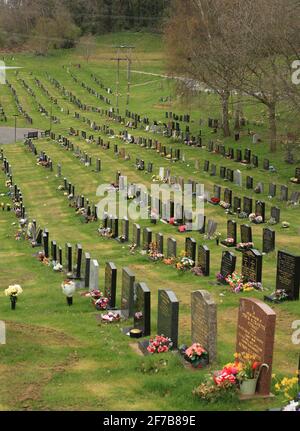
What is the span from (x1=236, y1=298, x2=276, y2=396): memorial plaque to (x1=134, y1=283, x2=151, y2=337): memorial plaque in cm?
246

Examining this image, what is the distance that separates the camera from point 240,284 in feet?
51.0

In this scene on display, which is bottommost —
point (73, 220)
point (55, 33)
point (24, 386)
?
point (73, 220)

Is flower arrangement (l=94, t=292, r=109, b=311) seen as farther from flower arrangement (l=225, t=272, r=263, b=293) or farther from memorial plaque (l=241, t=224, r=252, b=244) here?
memorial plaque (l=241, t=224, r=252, b=244)

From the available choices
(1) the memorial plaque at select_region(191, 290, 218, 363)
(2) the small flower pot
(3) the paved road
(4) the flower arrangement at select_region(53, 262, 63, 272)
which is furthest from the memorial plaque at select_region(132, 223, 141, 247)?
(3) the paved road

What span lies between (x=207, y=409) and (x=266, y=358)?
4.15ft

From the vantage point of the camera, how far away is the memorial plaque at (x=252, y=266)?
1552 centimetres

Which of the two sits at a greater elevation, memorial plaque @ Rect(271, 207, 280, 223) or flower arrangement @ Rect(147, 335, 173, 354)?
flower arrangement @ Rect(147, 335, 173, 354)

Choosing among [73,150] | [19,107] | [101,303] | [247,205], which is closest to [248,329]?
[101,303]

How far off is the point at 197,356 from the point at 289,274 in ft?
15.4

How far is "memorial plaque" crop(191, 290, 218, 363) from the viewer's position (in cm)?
1082

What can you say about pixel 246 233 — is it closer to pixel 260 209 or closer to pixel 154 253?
pixel 154 253

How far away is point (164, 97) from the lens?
2670 inches
